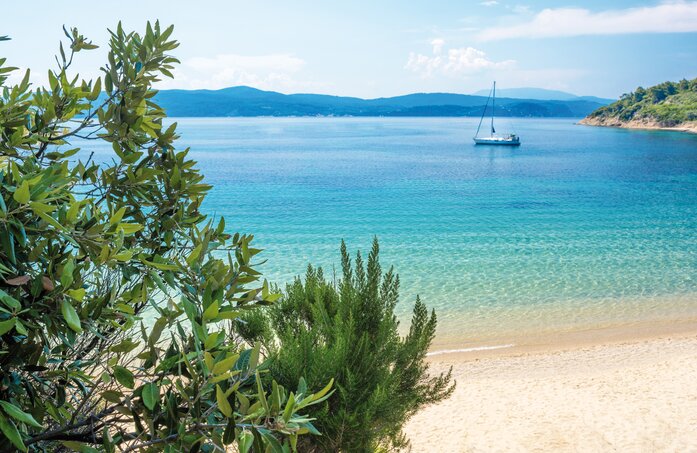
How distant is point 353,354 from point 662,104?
5376 inches

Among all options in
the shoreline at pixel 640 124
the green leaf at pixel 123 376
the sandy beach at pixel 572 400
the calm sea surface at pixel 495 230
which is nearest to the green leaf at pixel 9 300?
the green leaf at pixel 123 376

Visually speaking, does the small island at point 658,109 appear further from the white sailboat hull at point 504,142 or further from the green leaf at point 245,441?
the green leaf at point 245,441

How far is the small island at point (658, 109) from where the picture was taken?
4220 inches

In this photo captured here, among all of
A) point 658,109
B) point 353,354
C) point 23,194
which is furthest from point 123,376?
point 658,109

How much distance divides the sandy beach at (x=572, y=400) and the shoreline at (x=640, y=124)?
10247cm

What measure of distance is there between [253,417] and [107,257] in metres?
0.63

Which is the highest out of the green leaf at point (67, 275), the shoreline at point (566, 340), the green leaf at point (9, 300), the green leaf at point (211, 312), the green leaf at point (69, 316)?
the green leaf at point (67, 275)

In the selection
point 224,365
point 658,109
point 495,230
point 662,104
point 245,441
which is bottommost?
point 495,230

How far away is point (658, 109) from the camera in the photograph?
116 meters

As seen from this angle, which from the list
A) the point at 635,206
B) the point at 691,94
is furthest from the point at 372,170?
the point at 691,94

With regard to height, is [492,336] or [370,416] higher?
[370,416]

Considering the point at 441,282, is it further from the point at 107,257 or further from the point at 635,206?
the point at 635,206

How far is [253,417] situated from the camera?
1663 millimetres

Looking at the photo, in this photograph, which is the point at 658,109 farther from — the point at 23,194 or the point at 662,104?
the point at 23,194
